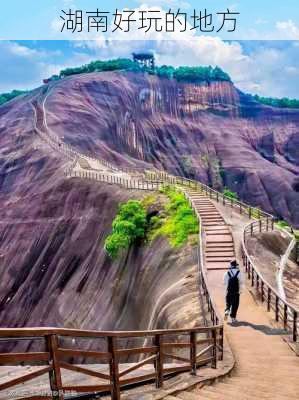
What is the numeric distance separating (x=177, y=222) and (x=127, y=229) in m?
3.25

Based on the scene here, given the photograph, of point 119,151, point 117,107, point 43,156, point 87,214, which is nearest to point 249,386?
point 87,214

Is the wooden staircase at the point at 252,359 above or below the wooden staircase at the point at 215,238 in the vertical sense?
below

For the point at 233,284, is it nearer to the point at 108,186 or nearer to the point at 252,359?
the point at 252,359

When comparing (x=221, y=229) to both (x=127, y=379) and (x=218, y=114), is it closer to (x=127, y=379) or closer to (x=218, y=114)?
(x=127, y=379)

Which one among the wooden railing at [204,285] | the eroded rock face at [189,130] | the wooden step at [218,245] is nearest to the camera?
the wooden railing at [204,285]

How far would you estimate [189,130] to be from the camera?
87500mm

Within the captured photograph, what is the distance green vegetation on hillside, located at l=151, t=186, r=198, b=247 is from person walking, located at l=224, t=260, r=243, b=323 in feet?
31.6

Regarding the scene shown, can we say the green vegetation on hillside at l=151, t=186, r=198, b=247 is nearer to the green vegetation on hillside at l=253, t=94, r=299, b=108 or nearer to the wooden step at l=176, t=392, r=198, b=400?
the wooden step at l=176, t=392, r=198, b=400

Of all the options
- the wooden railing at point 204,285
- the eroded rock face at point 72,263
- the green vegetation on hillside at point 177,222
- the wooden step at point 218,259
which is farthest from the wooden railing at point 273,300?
the green vegetation on hillside at point 177,222

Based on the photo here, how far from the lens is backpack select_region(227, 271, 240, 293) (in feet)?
46.1

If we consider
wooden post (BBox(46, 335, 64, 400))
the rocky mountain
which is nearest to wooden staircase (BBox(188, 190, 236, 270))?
the rocky mountain

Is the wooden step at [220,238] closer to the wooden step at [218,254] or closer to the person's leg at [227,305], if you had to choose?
the wooden step at [218,254]

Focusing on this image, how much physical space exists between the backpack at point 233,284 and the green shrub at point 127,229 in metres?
14.3

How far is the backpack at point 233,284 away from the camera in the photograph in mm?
14055
